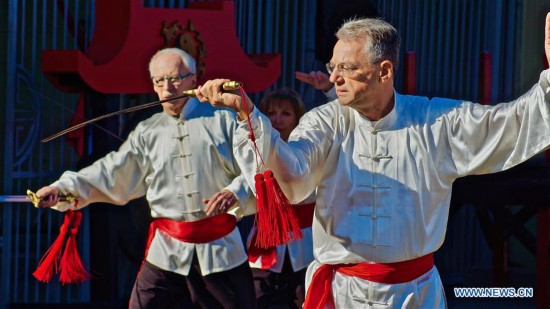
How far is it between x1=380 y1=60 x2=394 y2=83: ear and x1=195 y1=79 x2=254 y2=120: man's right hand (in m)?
0.47

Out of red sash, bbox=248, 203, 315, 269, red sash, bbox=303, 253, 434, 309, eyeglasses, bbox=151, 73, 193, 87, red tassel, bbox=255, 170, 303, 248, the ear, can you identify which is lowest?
red sash, bbox=248, 203, 315, 269

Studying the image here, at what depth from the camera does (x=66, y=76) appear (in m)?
5.49

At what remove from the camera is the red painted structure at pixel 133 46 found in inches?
215

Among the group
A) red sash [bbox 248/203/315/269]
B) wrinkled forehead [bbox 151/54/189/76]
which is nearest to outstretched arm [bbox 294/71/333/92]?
red sash [bbox 248/203/315/269]

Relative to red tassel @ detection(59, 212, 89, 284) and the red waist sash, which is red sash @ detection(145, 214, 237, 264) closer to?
the red waist sash

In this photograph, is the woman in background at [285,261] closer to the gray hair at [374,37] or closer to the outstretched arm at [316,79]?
the outstretched arm at [316,79]

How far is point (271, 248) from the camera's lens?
17.2 ft

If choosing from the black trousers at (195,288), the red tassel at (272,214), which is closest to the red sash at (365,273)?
the red tassel at (272,214)

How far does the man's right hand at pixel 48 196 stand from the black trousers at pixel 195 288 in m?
0.52

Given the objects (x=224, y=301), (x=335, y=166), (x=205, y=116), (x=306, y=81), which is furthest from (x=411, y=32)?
(x=335, y=166)

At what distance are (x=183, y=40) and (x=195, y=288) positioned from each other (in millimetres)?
1272

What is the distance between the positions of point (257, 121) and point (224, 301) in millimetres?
1766

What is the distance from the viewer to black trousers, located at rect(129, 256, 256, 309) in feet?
15.6

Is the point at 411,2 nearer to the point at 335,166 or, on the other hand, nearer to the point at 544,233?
the point at 544,233
